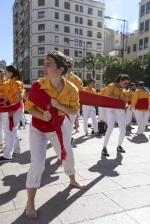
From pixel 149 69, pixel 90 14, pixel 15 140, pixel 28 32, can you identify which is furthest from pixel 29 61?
pixel 15 140

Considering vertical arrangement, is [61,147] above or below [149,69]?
below

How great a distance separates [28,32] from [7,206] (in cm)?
6983

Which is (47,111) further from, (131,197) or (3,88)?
(3,88)

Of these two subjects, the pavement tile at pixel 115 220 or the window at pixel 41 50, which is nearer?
the pavement tile at pixel 115 220

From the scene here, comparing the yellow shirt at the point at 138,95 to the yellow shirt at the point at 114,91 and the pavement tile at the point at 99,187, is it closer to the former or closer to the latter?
the yellow shirt at the point at 114,91

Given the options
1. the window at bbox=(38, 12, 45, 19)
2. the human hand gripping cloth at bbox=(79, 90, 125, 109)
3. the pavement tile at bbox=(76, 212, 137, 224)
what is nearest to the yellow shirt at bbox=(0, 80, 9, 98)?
the human hand gripping cloth at bbox=(79, 90, 125, 109)

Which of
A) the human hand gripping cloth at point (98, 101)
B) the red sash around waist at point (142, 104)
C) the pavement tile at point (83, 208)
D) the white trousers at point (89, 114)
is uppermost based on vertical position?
the human hand gripping cloth at point (98, 101)

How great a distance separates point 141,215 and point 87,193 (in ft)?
2.80

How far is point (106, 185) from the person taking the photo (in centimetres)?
372

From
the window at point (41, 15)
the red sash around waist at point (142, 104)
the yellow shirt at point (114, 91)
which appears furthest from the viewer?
the window at point (41, 15)

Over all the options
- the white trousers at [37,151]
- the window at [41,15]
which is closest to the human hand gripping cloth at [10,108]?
the white trousers at [37,151]

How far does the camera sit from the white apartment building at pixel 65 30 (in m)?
61.9

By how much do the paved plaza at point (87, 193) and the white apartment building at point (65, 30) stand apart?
58270 mm

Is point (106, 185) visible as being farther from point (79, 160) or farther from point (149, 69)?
point (149, 69)
